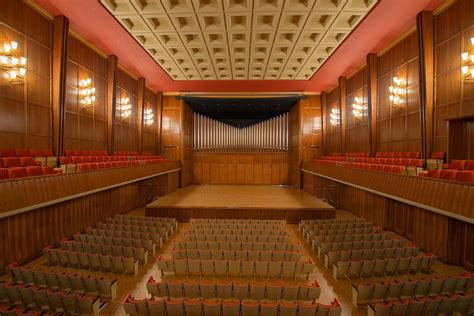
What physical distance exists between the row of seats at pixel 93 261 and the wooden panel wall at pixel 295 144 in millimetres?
8985

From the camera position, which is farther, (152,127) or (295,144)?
(295,144)

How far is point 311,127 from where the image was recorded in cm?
1206

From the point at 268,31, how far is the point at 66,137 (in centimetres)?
544

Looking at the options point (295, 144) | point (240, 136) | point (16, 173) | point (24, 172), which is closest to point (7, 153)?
point (24, 172)

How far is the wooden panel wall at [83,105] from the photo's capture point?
669 cm

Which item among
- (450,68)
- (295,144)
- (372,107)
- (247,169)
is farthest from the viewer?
(247,169)

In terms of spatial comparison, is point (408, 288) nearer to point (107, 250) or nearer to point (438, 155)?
point (438, 155)

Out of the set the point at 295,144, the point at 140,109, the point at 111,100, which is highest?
the point at 140,109

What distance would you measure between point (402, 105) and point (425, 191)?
3.48m

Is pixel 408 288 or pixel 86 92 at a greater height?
pixel 86 92

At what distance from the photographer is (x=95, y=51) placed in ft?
24.9

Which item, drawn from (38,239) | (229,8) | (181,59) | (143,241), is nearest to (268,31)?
(229,8)

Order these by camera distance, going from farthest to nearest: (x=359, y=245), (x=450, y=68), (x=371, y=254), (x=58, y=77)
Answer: (x=58, y=77)
(x=450, y=68)
(x=359, y=245)
(x=371, y=254)

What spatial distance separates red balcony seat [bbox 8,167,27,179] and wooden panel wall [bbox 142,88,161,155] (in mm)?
6458
